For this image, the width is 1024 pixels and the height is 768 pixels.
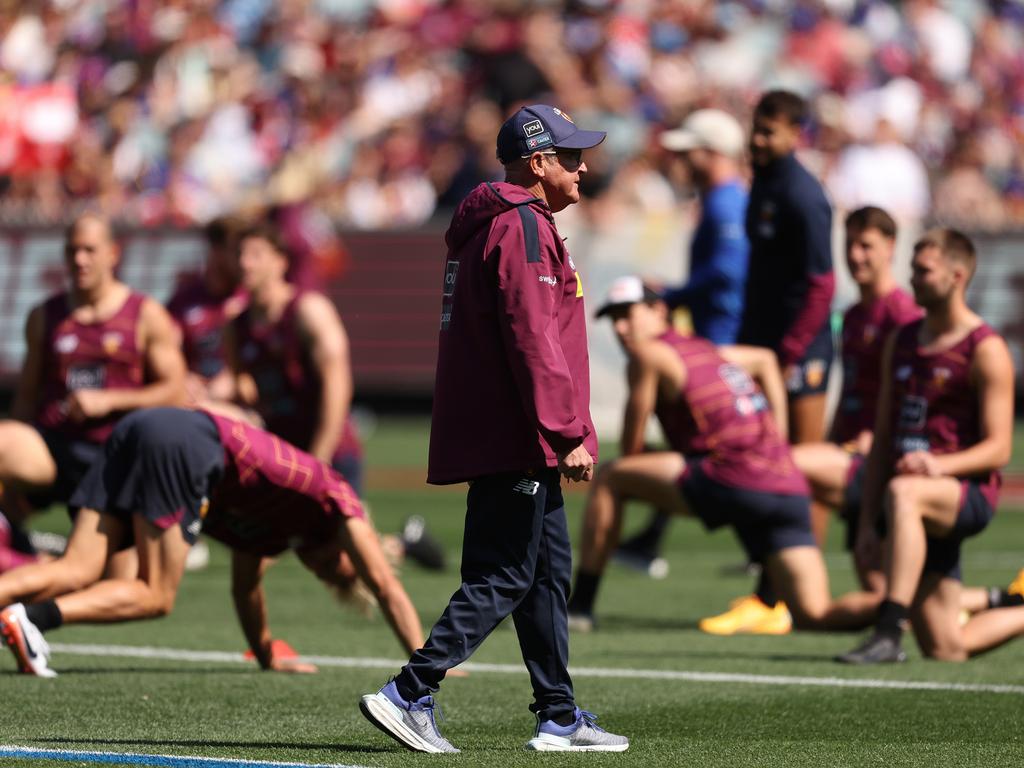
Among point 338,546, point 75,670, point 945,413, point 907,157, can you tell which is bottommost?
point 75,670

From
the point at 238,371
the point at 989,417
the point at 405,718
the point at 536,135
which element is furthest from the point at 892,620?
the point at 238,371

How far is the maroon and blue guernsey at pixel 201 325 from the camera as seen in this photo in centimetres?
1221

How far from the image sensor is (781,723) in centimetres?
629

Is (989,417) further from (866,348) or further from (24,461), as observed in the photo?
(24,461)

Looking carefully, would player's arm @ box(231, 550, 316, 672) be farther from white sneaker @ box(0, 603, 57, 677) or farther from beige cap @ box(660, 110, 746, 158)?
beige cap @ box(660, 110, 746, 158)

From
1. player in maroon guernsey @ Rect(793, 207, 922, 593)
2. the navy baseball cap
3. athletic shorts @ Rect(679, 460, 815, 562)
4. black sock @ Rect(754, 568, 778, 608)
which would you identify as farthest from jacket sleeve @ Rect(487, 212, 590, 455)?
player in maroon guernsey @ Rect(793, 207, 922, 593)

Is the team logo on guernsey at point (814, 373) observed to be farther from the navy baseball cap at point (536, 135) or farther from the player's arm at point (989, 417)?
the navy baseball cap at point (536, 135)

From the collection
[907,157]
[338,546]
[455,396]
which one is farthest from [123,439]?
[907,157]

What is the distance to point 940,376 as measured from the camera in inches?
315

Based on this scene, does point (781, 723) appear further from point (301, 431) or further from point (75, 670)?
point (301, 431)

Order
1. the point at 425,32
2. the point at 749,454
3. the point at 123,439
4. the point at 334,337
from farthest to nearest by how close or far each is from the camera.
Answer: the point at 425,32
the point at 334,337
the point at 749,454
the point at 123,439

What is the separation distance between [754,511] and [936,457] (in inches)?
48.7

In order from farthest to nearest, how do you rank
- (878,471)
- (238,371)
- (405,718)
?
(238,371), (878,471), (405,718)

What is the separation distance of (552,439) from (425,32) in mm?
19069
